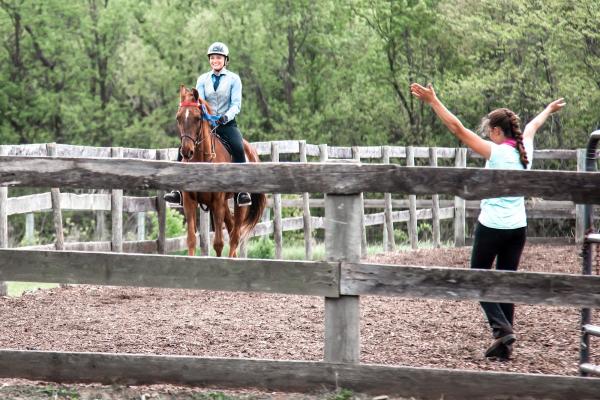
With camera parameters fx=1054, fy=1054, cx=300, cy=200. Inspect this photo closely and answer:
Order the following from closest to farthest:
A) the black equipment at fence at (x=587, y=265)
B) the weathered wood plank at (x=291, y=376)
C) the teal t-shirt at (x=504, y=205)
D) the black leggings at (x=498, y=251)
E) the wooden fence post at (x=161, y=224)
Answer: the weathered wood plank at (x=291, y=376), the black equipment at fence at (x=587, y=265), the teal t-shirt at (x=504, y=205), the black leggings at (x=498, y=251), the wooden fence post at (x=161, y=224)

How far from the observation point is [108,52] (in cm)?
4609

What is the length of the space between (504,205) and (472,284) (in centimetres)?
157

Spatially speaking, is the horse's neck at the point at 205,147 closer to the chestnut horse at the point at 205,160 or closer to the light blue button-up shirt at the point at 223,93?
the chestnut horse at the point at 205,160

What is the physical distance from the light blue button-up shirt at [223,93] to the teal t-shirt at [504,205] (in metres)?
6.16

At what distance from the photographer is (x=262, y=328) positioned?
9.49 meters

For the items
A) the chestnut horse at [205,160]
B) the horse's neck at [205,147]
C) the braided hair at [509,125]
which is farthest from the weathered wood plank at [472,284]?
the horse's neck at [205,147]

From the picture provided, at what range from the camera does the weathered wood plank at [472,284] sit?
19.6 feet

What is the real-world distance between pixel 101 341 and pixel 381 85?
3309 centimetres

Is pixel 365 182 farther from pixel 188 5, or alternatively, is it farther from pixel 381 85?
pixel 188 5

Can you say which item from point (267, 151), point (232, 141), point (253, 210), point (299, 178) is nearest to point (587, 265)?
point (299, 178)

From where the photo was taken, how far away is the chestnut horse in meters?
12.7


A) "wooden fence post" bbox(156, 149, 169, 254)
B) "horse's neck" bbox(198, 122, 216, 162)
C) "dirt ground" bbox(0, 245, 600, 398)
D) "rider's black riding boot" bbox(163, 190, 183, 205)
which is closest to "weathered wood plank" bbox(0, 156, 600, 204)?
"dirt ground" bbox(0, 245, 600, 398)

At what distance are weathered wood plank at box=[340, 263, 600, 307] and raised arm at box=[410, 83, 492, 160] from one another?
1.06m

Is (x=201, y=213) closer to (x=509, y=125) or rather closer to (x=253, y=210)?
(x=253, y=210)
